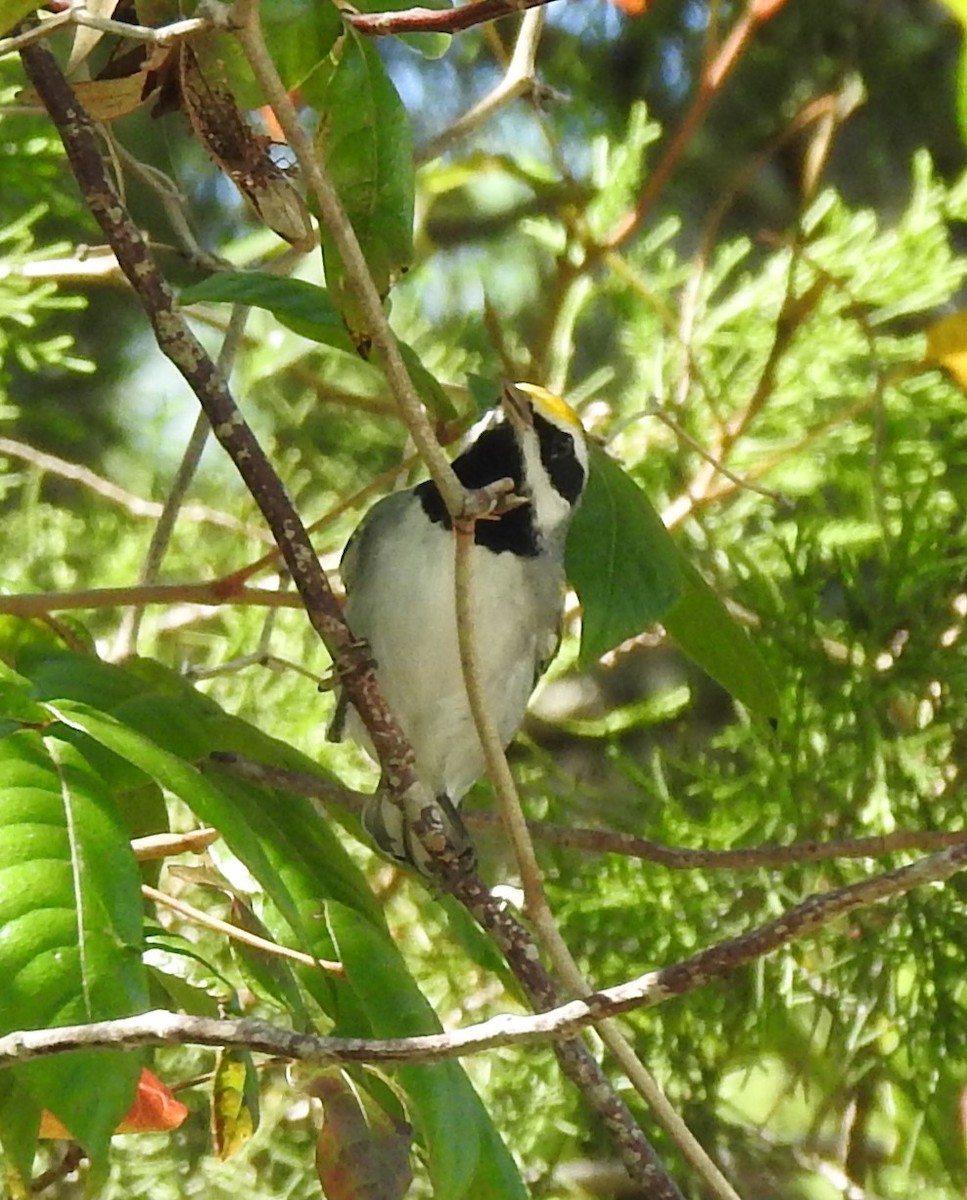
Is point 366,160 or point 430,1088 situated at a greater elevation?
point 366,160

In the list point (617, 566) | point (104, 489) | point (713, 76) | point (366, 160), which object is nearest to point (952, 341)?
point (617, 566)

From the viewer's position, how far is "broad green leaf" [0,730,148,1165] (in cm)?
59

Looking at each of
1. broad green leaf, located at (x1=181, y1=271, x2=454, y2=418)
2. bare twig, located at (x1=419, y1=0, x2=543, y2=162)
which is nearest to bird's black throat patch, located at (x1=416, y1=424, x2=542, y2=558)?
bare twig, located at (x1=419, y1=0, x2=543, y2=162)

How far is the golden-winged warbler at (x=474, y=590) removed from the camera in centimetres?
133

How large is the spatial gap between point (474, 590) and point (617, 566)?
1.58 ft

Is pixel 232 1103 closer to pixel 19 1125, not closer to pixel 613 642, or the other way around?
pixel 19 1125

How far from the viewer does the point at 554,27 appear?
209 centimetres

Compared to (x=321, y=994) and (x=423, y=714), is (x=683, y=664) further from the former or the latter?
(x=321, y=994)

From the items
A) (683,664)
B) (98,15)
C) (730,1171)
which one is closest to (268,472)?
(98,15)

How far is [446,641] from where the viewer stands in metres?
1.35

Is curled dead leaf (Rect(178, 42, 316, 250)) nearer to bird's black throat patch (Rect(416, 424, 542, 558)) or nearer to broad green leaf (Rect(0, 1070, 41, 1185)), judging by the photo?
broad green leaf (Rect(0, 1070, 41, 1185))

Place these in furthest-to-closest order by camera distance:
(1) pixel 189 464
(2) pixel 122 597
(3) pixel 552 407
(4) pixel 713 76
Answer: (4) pixel 713 76 < (3) pixel 552 407 < (1) pixel 189 464 < (2) pixel 122 597

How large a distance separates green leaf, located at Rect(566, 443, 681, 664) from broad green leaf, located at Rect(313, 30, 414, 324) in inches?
7.1

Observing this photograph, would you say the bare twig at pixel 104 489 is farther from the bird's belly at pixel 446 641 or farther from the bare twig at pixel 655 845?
the bare twig at pixel 655 845
